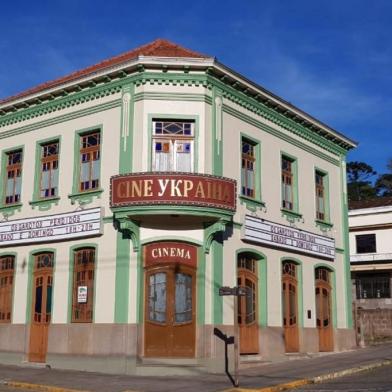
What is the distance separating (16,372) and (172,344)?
14.7ft

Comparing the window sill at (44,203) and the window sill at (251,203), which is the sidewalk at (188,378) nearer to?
the window sill at (251,203)

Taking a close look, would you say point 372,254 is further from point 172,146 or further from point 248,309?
point 172,146

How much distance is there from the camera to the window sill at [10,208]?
813 inches

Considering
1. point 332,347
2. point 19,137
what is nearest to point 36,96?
point 19,137

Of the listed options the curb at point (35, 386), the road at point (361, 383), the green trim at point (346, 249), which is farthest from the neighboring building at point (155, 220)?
the road at point (361, 383)

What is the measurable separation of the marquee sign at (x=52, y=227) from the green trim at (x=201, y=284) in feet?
9.94

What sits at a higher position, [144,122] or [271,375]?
[144,122]

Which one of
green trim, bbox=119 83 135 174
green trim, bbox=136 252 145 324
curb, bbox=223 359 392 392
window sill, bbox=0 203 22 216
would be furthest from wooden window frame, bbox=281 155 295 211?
window sill, bbox=0 203 22 216

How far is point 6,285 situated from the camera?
2069 centimetres

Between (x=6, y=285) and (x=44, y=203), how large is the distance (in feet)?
10.4

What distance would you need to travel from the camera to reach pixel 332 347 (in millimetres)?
23016

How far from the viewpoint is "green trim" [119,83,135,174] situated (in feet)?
58.6

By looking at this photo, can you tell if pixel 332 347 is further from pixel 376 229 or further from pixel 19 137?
pixel 376 229

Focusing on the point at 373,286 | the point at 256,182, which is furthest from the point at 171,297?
the point at 373,286
